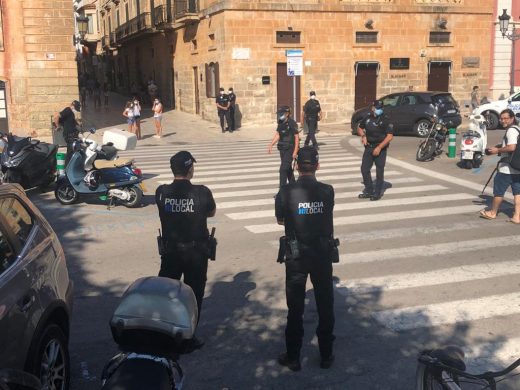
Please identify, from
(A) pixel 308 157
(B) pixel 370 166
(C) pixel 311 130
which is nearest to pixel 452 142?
(C) pixel 311 130

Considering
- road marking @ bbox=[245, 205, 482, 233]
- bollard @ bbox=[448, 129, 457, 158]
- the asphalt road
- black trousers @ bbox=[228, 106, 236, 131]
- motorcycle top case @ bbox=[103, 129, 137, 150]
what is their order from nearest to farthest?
the asphalt road → road marking @ bbox=[245, 205, 482, 233] → motorcycle top case @ bbox=[103, 129, 137, 150] → bollard @ bbox=[448, 129, 457, 158] → black trousers @ bbox=[228, 106, 236, 131]

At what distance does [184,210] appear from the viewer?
5004 mm

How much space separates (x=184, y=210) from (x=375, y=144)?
23.0ft

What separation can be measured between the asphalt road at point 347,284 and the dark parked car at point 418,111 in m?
9.83

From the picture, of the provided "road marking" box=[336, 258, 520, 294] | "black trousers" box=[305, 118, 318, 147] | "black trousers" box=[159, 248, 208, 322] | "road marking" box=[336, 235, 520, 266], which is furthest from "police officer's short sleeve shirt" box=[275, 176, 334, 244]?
"black trousers" box=[305, 118, 318, 147]

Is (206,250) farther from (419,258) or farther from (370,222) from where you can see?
(370,222)

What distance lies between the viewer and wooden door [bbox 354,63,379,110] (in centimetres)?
2880

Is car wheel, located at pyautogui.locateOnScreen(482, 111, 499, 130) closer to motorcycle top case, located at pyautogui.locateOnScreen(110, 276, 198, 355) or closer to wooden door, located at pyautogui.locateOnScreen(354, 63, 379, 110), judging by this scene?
wooden door, located at pyautogui.locateOnScreen(354, 63, 379, 110)

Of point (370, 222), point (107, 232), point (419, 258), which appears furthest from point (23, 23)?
point (419, 258)

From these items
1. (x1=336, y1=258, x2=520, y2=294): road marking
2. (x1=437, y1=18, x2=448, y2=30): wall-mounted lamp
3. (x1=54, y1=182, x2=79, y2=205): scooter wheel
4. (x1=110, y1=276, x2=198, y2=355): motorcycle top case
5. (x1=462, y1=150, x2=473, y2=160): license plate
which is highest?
(x1=437, y1=18, x2=448, y2=30): wall-mounted lamp

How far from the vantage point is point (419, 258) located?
7.82 metres

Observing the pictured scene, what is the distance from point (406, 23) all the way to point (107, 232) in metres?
23.2

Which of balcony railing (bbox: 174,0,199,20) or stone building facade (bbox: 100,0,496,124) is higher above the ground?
balcony railing (bbox: 174,0,199,20)

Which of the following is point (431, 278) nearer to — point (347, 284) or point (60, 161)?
point (347, 284)
